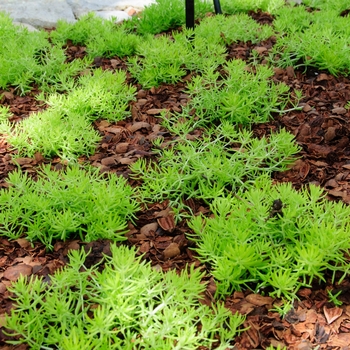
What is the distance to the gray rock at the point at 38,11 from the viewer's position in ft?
17.7

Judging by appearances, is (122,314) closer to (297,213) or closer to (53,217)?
(53,217)

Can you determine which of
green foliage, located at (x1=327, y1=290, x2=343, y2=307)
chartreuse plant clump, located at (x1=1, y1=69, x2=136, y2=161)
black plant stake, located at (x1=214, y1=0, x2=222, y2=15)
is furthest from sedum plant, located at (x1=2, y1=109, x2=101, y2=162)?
black plant stake, located at (x1=214, y1=0, x2=222, y2=15)

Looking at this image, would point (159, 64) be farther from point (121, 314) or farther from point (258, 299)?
point (121, 314)

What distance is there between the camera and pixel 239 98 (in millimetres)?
3221

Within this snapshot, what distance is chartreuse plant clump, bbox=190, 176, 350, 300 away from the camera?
2072 millimetres

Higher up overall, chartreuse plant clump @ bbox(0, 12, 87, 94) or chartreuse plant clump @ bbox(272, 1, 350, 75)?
chartreuse plant clump @ bbox(0, 12, 87, 94)

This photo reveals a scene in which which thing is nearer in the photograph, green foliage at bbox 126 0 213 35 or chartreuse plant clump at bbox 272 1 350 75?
chartreuse plant clump at bbox 272 1 350 75

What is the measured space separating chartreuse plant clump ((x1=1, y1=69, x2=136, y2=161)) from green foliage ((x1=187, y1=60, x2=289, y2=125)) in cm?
52

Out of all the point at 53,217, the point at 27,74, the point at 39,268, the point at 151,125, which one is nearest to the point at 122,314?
the point at 39,268

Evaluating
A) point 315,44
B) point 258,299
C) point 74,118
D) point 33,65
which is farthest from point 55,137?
point 315,44

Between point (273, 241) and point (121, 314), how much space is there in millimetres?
777

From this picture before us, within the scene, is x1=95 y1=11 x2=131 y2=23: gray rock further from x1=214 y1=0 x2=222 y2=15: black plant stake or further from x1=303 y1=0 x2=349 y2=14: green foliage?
x1=303 y1=0 x2=349 y2=14: green foliage

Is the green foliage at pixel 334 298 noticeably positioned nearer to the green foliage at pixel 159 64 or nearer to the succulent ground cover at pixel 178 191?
the succulent ground cover at pixel 178 191

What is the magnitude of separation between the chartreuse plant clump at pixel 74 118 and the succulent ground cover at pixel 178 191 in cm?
1
